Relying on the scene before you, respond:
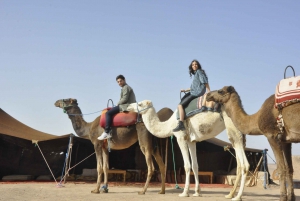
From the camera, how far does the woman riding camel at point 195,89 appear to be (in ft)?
26.9

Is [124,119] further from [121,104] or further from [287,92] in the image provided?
[287,92]

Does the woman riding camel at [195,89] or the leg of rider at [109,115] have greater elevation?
the woman riding camel at [195,89]

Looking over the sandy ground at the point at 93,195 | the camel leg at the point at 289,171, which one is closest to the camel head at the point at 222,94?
the camel leg at the point at 289,171

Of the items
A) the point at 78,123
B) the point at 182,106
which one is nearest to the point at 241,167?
the point at 182,106

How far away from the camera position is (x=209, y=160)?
17.3 m

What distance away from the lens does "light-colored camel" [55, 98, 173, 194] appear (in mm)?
9086

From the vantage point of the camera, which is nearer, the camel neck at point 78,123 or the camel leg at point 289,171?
the camel leg at point 289,171

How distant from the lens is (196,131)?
8117mm

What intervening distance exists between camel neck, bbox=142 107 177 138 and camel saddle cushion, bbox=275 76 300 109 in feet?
10.3

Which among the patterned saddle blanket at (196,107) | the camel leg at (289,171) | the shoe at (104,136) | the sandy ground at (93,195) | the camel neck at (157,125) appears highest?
the patterned saddle blanket at (196,107)

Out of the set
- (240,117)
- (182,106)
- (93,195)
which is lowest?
(93,195)

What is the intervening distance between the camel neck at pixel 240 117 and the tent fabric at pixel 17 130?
27.7 ft

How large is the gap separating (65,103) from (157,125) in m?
3.61

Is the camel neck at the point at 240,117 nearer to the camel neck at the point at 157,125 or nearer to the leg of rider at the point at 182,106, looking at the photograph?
the leg of rider at the point at 182,106
